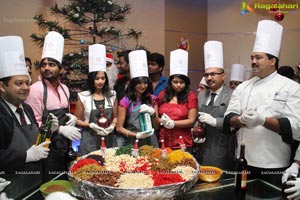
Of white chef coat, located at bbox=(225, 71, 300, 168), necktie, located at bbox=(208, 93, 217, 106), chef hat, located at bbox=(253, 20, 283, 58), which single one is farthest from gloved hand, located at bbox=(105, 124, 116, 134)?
chef hat, located at bbox=(253, 20, 283, 58)

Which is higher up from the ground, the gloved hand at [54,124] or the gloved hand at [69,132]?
the gloved hand at [54,124]

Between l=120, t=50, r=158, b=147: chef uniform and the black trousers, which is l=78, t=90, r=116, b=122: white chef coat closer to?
l=120, t=50, r=158, b=147: chef uniform

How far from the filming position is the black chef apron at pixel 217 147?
2.27 m

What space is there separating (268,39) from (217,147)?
92cm

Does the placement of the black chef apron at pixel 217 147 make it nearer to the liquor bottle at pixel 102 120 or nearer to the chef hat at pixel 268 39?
the chef hat at pixel 268 39

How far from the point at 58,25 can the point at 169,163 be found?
373cm

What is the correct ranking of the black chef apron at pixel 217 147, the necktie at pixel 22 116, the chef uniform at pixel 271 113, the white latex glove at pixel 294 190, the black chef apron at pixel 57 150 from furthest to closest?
the black chef apron at pixel 217 147, the black chef apron at pixel 57 150, the chef uniform at pixel 271 113, the necktie at pixel 22 116, the white latex glove at pixel 294 190

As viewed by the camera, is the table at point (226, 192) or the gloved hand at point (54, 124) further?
the gloved hand at point (54, 124)

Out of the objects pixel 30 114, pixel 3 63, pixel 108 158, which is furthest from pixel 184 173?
pixel 3 63

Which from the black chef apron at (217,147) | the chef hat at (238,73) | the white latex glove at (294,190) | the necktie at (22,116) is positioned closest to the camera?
the white latex glove at (294,190)

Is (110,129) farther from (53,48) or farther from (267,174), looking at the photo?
(267,174)

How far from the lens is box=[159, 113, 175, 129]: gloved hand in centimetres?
226

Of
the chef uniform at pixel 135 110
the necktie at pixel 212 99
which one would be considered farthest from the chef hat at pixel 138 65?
the necktie at pixel 212 99

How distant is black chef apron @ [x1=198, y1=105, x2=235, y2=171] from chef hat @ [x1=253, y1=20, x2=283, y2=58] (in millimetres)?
577
